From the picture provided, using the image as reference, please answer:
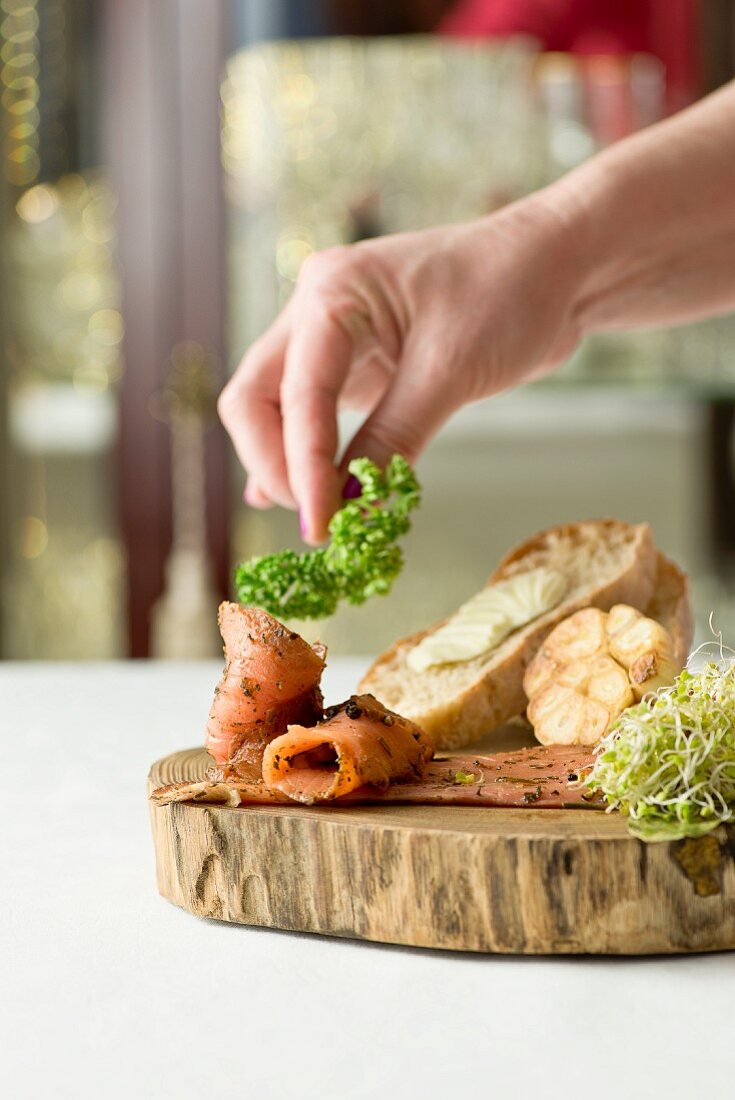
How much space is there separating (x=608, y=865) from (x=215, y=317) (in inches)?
116

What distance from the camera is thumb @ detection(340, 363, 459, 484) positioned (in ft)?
5.30

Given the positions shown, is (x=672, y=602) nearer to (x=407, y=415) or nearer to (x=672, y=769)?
(x=407, y=415)

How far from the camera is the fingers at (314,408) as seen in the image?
153 centimetres

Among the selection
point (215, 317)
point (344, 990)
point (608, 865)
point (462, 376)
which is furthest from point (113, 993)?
point (215, 317)

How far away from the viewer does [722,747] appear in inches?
37.6

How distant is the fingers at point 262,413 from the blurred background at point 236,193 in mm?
1938

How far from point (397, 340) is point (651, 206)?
0.39 m

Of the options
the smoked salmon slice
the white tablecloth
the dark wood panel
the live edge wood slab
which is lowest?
the white tablecloth

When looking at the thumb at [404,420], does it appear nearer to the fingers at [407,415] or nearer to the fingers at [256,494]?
the fingers at [407,415]

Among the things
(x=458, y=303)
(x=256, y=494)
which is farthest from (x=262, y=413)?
(x=458, y=303)

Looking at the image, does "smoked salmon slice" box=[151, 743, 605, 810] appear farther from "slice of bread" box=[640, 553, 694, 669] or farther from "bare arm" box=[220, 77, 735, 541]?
"bare arm" box=[220, 77, 735, 541]

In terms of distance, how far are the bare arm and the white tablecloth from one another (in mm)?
629

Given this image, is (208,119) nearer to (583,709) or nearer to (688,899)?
(583,709)

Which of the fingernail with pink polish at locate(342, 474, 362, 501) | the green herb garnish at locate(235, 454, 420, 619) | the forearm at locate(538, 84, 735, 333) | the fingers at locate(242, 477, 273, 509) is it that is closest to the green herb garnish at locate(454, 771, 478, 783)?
the green herb garnish at locate(235, 454, 420, 619)
